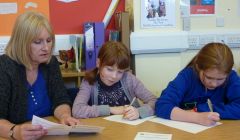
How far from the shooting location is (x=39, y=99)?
1946 mm

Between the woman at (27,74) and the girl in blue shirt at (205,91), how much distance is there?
1.85 ft

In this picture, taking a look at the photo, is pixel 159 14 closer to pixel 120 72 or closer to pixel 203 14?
pixel 203 14

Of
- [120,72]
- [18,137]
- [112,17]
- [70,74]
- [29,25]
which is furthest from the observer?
[112,17]

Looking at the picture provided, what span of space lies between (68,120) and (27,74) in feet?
1.32

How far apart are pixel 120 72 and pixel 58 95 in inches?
16.4

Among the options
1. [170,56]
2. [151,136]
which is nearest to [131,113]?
[151,136]

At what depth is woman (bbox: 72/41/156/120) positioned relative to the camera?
191 centimetres

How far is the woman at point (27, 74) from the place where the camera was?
5.91ft

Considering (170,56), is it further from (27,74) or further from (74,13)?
(27,74)

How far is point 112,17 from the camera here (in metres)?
3.36

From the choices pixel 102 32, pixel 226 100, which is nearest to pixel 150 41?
pixel 102 32

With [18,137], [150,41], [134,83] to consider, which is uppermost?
[150,41]

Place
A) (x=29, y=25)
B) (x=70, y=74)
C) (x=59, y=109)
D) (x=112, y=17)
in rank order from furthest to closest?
1. (x=112, y=17)
2. (x=70, y=74)
3. (x=59, y=109)
4. (x=29, y=25)

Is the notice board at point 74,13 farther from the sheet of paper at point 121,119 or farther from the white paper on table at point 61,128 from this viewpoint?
the white paper on table at point 61,128
